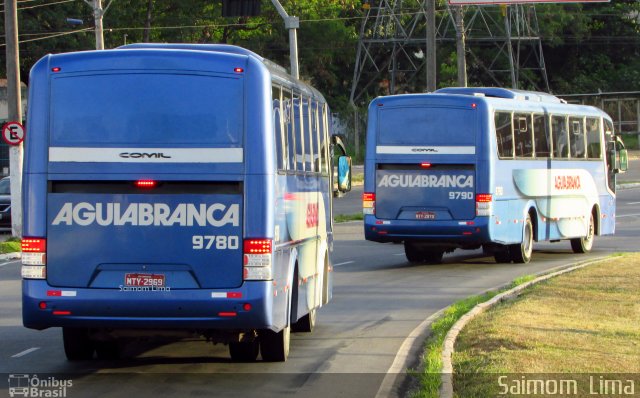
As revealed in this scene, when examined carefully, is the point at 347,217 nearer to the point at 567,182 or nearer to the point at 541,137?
the point at 567,182

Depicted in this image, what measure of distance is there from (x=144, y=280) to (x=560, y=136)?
17886 millimetres

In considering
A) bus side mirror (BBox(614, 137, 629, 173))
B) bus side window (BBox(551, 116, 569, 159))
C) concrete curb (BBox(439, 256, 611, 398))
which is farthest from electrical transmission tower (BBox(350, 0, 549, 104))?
concrete curb (BBox(439, 256, 611, 398))

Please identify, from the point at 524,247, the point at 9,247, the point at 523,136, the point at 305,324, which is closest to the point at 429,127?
the point at 523,136

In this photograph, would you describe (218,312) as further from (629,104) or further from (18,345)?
(629,104)

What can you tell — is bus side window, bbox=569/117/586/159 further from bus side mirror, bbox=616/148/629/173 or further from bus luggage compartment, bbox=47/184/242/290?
bus luggage compartment, bbox=47/184/242/290

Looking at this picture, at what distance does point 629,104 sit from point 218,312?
72059 millimetres

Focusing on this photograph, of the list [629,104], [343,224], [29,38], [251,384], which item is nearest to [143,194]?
[251,384]

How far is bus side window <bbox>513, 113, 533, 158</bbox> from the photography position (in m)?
24.9

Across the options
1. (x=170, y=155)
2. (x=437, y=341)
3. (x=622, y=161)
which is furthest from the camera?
(x=622, y=161)

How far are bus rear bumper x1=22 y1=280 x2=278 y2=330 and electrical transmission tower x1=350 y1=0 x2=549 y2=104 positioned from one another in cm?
6046

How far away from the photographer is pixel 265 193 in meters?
10.8

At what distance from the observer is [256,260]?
35.4 ft

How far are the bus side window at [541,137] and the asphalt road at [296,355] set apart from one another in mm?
4969

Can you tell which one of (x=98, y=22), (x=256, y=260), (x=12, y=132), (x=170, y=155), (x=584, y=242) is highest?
(x=98, y=22)
